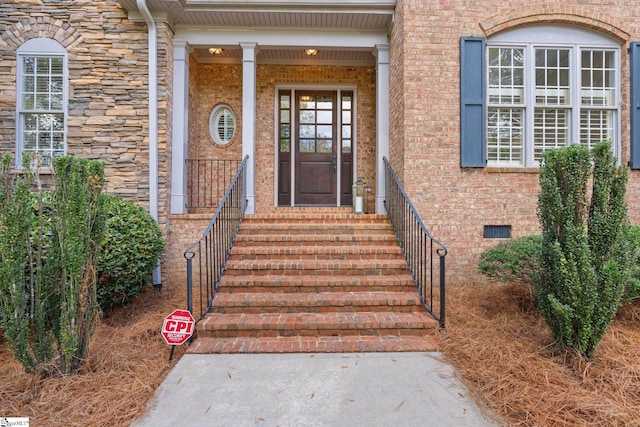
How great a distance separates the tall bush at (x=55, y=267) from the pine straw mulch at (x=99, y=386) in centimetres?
15

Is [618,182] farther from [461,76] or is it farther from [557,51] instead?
[557,51]

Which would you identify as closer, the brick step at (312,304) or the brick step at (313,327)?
the brick step at (313,327)

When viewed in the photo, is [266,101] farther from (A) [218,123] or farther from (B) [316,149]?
(B) [316,149]

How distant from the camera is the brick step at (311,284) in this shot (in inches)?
157

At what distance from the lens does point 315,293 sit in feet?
13.0

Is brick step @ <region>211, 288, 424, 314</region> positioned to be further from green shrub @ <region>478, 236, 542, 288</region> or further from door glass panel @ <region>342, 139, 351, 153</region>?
door glass panel @ <region>342, 139, 351, 153</region>

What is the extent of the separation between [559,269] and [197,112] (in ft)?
19.8

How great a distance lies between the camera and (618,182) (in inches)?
110

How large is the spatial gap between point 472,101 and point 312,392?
4395 millimetres

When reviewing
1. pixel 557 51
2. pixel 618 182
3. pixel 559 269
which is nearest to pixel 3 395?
pixel 559 269

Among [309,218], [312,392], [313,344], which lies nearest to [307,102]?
[309,218]

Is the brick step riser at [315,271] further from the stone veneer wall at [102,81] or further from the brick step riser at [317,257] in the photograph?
the stone veneer wall at [102,81]

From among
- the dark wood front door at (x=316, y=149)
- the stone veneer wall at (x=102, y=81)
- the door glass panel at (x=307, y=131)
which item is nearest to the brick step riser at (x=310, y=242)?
the stone veneer wall at (x=102, y=81)

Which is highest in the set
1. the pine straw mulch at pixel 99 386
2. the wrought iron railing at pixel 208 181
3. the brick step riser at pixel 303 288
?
the wrought iron railing at pixel 208 181
